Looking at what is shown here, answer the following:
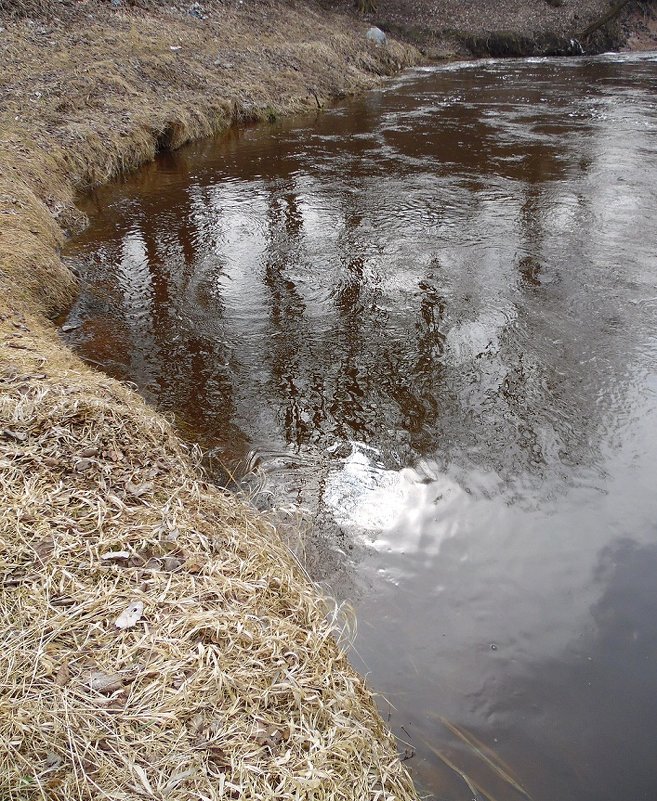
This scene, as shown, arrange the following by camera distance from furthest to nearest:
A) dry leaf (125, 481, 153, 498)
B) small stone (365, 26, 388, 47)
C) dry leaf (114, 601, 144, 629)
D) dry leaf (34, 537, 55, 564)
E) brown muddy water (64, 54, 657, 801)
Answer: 1. small stone (365, 26, 388, 47)
2. dry leaf (125, 481, 153, 498)
3. brown muddy water (64, 54, 657, 801)
4. dry leaf (34, 537, 55, 564)
5. dry leaf (114, 601, 144, 629)

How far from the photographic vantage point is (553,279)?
6.28 meters

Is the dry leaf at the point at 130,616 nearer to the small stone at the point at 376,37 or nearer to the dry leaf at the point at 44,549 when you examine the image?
the dry leaf at the point at 44,549

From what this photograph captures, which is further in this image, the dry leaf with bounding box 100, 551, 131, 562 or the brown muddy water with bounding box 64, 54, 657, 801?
the brown muddy water with bounding box 64, 54, 657, 801

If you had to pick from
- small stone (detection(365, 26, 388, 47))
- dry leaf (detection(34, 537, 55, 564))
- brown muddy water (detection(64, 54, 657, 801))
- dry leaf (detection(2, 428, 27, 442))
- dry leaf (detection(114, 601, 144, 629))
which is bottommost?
brown muddy water (detection(64, 54, 657, 801))

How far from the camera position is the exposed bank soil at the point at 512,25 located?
23.9 m

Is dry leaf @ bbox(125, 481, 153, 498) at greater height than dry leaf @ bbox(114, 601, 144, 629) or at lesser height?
lesser

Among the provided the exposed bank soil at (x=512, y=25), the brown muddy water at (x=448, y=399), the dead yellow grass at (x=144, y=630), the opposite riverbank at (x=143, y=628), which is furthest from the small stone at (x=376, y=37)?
the dead yellow grass at (x=144, y=630)

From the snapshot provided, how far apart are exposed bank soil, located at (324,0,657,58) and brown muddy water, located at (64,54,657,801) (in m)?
17.2

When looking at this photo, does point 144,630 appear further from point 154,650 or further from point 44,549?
point 44,549

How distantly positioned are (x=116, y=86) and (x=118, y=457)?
11042 millimetres

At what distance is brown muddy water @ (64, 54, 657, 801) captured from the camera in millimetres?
2646

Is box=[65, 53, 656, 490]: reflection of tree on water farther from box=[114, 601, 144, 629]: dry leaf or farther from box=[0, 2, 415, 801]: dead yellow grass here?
box=[114, 601, 144, 629]: dry leaf

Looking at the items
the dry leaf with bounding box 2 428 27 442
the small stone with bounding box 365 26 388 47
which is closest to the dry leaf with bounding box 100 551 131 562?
the dry leaf with bounding box 2 428 27 442

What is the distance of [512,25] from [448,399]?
26.9 metres
